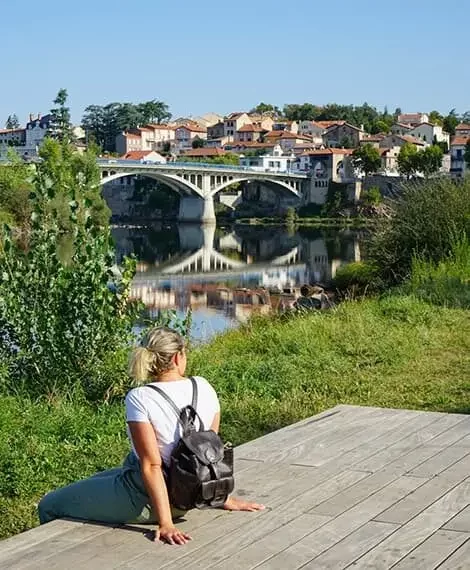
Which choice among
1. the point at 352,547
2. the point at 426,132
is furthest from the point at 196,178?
the point at 352,547

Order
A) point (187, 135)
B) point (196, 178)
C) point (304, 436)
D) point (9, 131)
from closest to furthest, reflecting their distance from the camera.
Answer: point (304, 436) < point (196, 178) < point (187, 135) < point (9, 131)

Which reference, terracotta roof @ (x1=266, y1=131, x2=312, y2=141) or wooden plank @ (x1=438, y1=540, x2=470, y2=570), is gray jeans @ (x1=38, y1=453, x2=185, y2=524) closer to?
wooden plank @ (x1=438, y1=540, x2=470, y2=570)

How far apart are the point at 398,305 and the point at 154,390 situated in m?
6.36

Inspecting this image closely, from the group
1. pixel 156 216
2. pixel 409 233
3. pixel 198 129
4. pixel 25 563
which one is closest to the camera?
pixel 25 563

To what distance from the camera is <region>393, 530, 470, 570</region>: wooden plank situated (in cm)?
242

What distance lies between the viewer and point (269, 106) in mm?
131250

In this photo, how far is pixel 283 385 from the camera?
6.21 metres

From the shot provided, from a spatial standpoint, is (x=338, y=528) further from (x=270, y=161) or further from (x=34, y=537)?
(x=270, y=161)

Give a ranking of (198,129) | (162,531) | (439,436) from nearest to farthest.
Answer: (162,531), (439,436), (198,129)

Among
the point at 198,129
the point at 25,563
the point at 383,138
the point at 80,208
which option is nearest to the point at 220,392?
the point at 80,208

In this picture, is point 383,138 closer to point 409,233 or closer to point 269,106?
point 269,106

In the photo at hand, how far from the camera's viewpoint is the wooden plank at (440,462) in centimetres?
330


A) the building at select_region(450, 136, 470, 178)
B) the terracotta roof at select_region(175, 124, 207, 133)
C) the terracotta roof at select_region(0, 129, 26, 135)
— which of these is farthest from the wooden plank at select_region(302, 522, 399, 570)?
the terracotta roof at select_region(0, 129, 26, 135)

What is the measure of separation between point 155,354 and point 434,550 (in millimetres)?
950
